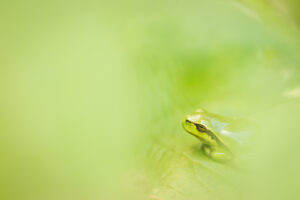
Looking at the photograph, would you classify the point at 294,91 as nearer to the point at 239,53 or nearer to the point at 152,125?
the point at 239,53

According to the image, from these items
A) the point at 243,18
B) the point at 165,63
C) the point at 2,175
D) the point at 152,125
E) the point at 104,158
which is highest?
the point at 243,18

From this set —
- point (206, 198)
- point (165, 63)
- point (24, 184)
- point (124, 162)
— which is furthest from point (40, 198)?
point (165, 63)

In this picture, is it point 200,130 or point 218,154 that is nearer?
point 218,154

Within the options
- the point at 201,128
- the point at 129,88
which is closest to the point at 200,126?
the point at 201,128

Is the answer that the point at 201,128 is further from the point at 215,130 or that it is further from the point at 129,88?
the point at 129,88

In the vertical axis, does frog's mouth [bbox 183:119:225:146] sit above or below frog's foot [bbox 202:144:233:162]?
above
